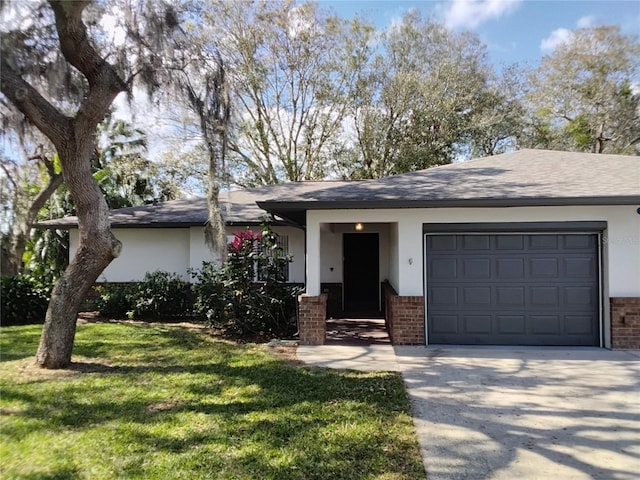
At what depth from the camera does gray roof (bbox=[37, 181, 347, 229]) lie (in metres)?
11.4

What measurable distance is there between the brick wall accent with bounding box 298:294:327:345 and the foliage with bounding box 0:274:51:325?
306 inches

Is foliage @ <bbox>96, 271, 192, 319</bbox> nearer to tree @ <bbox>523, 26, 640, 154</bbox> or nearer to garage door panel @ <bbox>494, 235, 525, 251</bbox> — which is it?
garage door panel @ <bbox>494, 235, 525, 251</bbox>

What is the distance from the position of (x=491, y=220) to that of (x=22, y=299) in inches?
458

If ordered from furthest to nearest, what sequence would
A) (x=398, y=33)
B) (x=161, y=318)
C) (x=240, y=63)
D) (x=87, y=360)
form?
(x=398, y=33), (x=240, y=63), (x=161, y=318), (x=87, y=360)

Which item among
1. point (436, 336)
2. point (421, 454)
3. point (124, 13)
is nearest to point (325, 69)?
point (124, 13)

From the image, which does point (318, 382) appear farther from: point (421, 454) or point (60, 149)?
point (60, 149)

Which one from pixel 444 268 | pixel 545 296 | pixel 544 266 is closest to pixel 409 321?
pixel 444 268

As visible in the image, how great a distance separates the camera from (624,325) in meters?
7.21

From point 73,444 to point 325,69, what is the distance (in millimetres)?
18811

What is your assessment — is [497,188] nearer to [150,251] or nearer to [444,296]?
[444,296]

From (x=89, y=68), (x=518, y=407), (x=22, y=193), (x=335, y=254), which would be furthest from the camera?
(x=335, y=254)

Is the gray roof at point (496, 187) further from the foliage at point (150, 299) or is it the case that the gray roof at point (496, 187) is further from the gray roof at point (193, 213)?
the foliage at point (150, 299)

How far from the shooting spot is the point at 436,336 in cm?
768

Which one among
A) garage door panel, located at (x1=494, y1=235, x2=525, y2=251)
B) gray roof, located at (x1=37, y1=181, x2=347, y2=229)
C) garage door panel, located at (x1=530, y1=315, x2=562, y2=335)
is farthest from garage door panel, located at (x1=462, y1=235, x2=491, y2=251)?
gray roof, located at (x1=37, y1=181, x2=347, y2=229)
